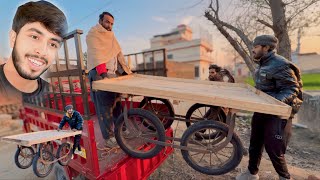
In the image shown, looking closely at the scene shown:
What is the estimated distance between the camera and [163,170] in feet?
11.5

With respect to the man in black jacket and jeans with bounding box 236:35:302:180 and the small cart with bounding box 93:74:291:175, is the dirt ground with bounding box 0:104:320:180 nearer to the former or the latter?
the man in black jacket and jeans with bounding box 236:35:302:180

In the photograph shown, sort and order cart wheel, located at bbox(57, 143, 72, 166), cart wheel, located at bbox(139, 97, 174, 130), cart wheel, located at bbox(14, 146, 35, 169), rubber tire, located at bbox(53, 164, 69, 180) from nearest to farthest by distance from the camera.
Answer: cart wheel, located at bbox(57, 143, 72, 166), rubber tire, located at bbox(53, 164, 69, 180), cart wheel, located at bbox(14, 146, 35, 169), cart wheel, located at bbox(139, 97, 174, 130)

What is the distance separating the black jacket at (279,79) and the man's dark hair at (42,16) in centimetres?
248

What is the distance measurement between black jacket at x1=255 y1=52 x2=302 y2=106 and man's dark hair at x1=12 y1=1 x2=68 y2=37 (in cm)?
248

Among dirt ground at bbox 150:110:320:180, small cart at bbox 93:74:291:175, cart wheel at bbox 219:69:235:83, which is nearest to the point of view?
small cart at bbox 93:74:291:175

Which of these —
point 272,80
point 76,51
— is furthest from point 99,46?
point 272,80

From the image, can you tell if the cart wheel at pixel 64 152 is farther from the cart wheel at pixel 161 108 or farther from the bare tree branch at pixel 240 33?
the bare tree branch at pixel 240 33

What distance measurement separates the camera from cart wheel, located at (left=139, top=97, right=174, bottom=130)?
303cm

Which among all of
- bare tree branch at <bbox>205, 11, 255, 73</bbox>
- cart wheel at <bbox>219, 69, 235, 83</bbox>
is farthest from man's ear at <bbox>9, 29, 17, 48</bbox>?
bare tree branch at <bbox>205, 11, 255, 73</bbox>

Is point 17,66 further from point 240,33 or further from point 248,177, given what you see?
point 240,33

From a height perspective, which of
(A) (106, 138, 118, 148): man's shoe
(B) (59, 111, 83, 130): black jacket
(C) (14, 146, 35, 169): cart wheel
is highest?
(B) (59, 111, 83, 130): black jacket

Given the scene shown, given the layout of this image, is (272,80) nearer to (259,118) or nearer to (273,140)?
(259,118)

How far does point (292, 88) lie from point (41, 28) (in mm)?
2813

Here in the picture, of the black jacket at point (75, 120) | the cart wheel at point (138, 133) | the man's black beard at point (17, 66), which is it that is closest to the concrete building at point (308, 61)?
the cart wheel at point (138, 133)
